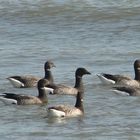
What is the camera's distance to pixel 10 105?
71.2ft

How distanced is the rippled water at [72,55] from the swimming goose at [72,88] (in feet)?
0.68

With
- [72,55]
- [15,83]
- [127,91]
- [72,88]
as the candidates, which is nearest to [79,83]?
[72,88]

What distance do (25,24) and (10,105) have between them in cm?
1313

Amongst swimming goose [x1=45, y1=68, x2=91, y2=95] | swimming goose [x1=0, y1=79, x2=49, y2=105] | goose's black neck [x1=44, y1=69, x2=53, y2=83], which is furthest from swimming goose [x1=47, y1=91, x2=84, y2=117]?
goose's black neck [x1=44, y1=69, x2=53, y2=83]

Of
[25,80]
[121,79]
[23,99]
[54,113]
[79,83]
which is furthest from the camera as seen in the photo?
[121,79]

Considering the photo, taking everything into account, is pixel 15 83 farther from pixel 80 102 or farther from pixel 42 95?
pixel 80 102

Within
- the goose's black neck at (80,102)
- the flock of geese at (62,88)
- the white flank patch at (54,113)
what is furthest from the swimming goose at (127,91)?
the white flank patch at (54,113)

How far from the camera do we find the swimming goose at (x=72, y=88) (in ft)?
75.5

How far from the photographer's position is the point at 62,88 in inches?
906

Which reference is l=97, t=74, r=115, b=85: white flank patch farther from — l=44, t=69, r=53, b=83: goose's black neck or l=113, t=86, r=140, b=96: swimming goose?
l=44, t=69, r=53, b=83: goose's black neck

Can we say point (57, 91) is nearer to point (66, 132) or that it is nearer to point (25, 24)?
point (66, 132)

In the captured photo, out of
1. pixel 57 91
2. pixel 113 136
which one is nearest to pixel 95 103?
pixel 57 91

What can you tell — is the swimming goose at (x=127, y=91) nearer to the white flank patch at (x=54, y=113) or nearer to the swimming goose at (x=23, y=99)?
the swimming goose at (x=23, y=99)

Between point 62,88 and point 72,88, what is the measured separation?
0.55m
